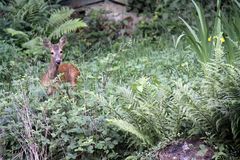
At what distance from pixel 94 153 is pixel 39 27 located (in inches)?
236

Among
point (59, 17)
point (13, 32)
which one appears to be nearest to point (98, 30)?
point (59, 17)

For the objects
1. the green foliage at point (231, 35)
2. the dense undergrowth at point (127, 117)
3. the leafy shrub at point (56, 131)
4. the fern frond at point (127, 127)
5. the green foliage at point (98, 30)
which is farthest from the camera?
the green foliage at point (98, 30)

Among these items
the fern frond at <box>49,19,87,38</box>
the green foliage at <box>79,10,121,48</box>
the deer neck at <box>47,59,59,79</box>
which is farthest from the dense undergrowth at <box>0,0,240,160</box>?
the green foliage at <box>79,10,121,48</box>

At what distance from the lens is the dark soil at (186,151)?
368 centimetres

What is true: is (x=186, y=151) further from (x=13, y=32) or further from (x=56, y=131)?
(x=13, y=32)

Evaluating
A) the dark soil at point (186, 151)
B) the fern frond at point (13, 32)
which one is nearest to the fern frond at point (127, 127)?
the dark soil at point (186, 151)

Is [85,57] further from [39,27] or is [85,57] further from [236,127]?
[236,127]

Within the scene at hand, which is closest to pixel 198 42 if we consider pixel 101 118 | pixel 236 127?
pixel 101 118

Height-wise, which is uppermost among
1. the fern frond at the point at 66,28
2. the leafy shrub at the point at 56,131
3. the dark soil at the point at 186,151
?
the dark soil at the point at 186,151

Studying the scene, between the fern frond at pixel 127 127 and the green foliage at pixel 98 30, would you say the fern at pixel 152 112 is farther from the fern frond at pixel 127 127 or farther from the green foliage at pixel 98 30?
the green foliage at pixel 98 30

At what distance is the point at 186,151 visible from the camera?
3.74 m

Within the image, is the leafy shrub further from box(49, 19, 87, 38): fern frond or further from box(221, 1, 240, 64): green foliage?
box(49, 19, 87, 38): fern frond

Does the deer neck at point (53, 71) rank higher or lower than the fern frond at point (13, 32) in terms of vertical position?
higher

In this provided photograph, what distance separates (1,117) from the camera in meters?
4.55
